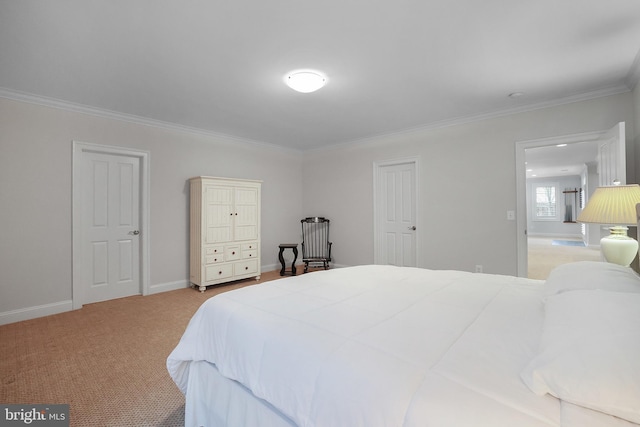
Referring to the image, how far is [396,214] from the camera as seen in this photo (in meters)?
4.88

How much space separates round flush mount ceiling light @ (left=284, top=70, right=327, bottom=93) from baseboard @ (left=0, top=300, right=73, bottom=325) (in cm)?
361

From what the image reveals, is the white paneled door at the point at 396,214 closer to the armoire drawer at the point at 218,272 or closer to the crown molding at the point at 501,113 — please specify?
the crown molding at the point at 501,113

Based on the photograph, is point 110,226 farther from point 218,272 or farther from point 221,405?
point 221,405

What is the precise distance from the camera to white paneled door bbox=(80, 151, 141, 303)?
3.68 m

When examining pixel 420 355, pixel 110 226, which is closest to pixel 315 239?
pixel 110 226

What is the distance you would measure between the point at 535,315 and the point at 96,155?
4700 millimetres

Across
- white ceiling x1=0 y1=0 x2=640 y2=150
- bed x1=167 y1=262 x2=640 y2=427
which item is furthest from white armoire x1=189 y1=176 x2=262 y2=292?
bed x1=167 y1=262 x2=640 y2=427

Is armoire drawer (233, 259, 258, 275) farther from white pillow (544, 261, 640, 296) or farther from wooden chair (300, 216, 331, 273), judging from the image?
white pillow (544, 261, 640, 296)

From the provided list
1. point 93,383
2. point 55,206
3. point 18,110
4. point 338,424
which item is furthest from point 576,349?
point 18,110

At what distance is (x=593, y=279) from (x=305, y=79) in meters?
2.51

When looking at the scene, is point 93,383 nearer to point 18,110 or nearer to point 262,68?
point 262,68

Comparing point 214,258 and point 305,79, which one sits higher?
point 305,79

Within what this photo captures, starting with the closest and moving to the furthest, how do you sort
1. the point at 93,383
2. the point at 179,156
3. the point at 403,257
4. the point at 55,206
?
1. the point at 93,383
2. the point at 55,206
3. the point at 179,156
4. the point at 403,257

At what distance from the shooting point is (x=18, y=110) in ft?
10.3
